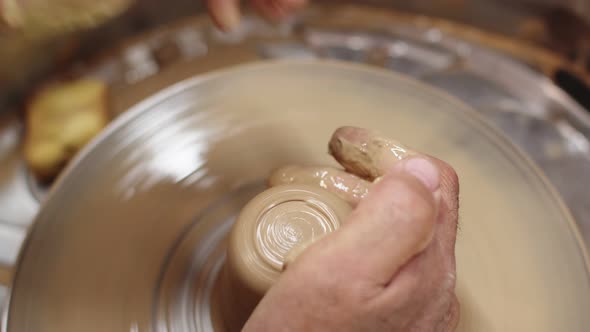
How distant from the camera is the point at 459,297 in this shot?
102 centimetres

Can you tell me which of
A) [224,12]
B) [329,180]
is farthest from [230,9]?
[329,180]

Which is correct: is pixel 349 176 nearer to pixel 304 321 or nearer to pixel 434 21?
pixel 304 321

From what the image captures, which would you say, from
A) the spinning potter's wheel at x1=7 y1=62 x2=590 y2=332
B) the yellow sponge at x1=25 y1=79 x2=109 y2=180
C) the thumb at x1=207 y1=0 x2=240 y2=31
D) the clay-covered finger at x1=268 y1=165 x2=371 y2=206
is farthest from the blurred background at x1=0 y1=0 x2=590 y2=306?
the clay-covered finger at x1=268 y1=165 x2=371 y2=206

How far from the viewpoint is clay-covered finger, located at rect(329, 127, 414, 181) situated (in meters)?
0.92

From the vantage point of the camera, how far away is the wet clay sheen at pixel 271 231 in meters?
0.90

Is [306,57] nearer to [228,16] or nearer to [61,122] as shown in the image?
[228,16]

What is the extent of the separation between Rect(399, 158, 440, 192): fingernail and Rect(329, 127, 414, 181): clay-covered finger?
0.09m

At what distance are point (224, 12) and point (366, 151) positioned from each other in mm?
504

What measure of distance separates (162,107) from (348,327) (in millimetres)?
865

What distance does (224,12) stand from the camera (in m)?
1.13

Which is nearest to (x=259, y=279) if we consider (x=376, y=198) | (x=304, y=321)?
(x=304, y=321)

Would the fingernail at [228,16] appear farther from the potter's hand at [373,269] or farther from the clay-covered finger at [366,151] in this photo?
the potter's hand at [373,269]

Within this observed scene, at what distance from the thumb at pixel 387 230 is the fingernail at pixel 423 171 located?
0.03 meters

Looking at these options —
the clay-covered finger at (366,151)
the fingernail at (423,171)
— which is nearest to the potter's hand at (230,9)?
the clay-covered finger at (366,151)
